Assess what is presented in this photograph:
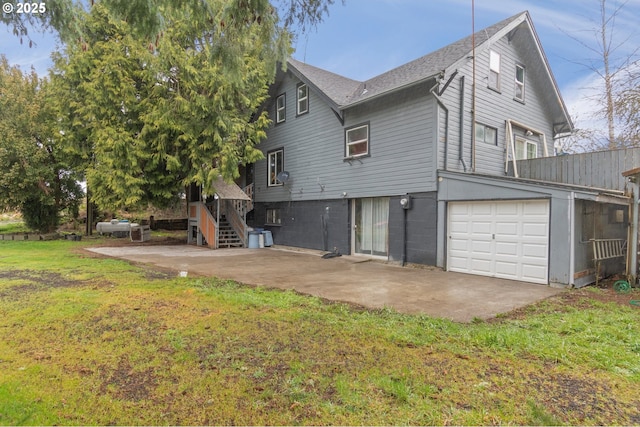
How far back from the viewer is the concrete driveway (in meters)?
5.71

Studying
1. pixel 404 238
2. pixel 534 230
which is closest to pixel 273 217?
pixel 404 238

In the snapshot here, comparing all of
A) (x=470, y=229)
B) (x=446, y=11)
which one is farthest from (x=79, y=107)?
(x=470, y=229)

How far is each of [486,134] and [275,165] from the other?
8756 mm

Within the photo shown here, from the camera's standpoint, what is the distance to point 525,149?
41.2 feet

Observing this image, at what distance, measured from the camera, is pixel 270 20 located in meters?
4.81

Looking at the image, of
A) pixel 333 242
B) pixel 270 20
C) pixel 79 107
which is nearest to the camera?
pixel 270 20

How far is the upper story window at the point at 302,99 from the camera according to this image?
45.9ft

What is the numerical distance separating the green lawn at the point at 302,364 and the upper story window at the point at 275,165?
34.5 ft

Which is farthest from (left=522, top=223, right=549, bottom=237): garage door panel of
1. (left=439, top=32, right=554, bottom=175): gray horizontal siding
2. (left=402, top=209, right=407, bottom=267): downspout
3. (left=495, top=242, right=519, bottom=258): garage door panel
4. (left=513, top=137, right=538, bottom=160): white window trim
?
(left=513, top=137, right=538, bottom=160): white window trim

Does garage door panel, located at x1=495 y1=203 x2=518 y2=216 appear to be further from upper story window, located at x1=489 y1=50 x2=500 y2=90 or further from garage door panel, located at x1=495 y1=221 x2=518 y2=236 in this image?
upper story window, located at x1=489 y1=50 x2=500 y2=90

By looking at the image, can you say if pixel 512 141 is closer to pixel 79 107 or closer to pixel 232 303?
pixel 232 303

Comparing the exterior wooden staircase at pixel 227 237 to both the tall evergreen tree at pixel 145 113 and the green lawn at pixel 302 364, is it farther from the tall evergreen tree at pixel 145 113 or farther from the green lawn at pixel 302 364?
the green lawn at pixel 302 364

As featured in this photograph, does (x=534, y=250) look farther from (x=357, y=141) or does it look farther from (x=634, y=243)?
(x=357, y=141)

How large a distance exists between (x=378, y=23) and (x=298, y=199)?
8285 millimetres
